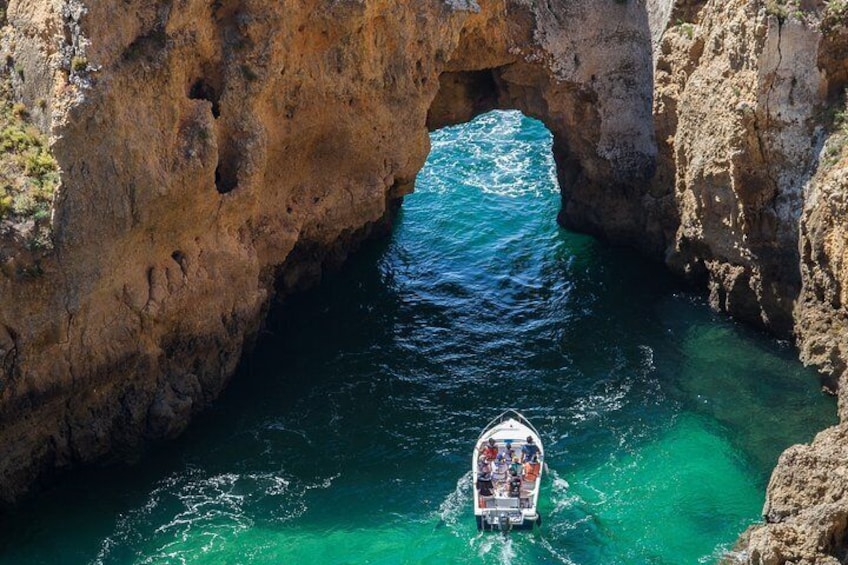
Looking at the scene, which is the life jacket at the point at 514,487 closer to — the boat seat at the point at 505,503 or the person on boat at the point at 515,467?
the boat seat at the point at 505,503

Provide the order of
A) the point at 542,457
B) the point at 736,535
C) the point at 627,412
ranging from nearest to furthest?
the point at 736,535, the point at 542,457, the point at 627,412

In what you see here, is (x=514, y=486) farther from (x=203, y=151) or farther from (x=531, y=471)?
(x=203, y=151)

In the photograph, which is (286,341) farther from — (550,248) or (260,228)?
(550,248)

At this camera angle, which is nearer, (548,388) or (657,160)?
(548,388)

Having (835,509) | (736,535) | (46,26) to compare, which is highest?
(46,26)

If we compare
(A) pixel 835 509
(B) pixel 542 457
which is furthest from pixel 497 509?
(A) pixel 835 509

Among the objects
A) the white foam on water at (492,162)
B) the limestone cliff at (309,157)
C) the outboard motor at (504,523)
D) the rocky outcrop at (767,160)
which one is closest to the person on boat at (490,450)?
the outboard motor at (504,523)

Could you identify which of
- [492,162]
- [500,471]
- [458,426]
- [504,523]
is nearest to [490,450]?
[500,471]

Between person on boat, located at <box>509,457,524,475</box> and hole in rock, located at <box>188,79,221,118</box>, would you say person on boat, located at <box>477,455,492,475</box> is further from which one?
hole in rock, located at <box>188,79,221,118</box>
